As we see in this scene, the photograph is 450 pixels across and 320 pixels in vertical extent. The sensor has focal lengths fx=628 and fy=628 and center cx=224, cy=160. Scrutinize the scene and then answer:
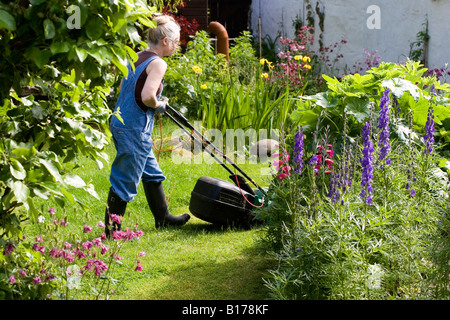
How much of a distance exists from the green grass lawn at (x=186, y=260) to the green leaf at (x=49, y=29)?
3.82 feet

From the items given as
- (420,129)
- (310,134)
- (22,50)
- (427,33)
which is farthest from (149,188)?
(427,33)

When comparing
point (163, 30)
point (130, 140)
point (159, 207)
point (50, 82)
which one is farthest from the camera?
point (159, 207)

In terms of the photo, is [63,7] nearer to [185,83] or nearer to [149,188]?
[149,188]

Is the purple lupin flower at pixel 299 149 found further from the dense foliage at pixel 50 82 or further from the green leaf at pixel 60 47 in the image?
the green leaf at pixel 60 47

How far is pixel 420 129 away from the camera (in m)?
4.54

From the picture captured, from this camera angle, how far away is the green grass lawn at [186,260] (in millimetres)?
4031

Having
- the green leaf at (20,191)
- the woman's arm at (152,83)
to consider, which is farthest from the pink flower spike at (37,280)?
the woman's arm at (152,83)

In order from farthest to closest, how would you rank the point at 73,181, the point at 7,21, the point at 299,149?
1. the point at 299,149
2. the point at 73,181
3. the point at 7,21

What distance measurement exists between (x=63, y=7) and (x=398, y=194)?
214 cm

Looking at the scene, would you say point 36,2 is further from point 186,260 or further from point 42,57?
point 186,260

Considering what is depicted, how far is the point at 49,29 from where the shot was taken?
2375 mm

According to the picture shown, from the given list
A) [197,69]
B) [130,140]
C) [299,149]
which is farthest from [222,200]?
[197,69]

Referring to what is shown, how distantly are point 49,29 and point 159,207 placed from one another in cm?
300

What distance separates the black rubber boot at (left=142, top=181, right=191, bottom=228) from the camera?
17.1ft
